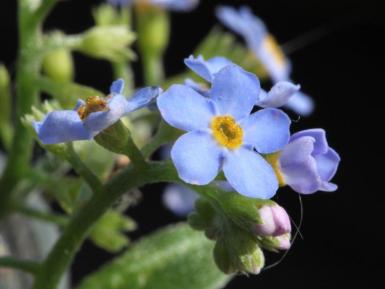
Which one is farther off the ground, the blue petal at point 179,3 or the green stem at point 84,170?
the green stem at point 84,170

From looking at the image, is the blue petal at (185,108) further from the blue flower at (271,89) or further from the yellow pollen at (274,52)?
the yellow pollen at (274,52)

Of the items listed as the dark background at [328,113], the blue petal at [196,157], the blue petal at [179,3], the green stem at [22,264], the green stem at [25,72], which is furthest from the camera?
the dark background at [328,113]

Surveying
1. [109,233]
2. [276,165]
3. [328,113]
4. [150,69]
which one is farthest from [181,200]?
[328,113]

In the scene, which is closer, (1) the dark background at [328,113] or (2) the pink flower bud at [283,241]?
(2) the pink flower bud at [283,241]

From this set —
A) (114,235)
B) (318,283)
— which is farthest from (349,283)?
(114,235)

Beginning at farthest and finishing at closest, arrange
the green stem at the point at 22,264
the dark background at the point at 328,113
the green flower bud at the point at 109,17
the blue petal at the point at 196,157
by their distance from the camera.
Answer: the dark background at the point at 328,113 → the green flower bud at the point at 109,17 → the green stem at the point at 22,264 → the blue petal at the point at 196,157

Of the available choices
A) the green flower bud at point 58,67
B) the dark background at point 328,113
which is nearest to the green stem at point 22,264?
the green flower bud at point 58,67
